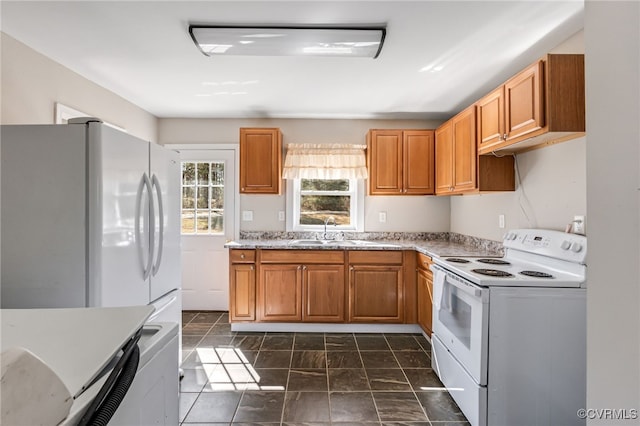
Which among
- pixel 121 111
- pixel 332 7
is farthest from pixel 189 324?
pixel 332 7

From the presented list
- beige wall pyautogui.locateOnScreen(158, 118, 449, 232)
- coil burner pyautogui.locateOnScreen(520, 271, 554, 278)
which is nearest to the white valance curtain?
beige wall pyautogui.locateOnScreen(158, 118, 449, 232)

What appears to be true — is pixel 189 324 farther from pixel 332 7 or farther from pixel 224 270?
pixel 332 7

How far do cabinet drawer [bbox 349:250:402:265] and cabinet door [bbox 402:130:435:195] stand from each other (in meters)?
0.82

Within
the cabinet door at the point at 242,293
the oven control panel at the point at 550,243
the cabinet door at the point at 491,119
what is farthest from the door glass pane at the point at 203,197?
the oven control panel at the point at 550,243

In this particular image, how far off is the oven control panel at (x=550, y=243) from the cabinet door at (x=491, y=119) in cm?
71

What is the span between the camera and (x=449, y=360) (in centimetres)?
200

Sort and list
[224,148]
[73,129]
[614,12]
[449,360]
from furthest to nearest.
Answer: [224,148]
[449,360]
[73,129]
[614,12]

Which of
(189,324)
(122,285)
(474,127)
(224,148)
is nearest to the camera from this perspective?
(122,285)

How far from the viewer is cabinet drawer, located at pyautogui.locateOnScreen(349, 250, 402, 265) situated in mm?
2979

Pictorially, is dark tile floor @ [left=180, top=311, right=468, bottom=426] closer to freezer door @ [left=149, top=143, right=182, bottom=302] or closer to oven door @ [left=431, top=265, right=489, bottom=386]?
oven door @ [left=431, top=265, right=489, bottom=386]

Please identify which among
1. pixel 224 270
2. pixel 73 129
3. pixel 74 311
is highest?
pixel 73 129

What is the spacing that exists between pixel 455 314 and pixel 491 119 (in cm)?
148

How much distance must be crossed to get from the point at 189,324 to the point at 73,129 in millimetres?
2496

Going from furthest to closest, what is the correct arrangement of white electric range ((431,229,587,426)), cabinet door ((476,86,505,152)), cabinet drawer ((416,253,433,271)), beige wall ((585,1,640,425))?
1. cabinet drawer ((416,253,433,271))
2. cabinet door ((476,86,505,152))
3. white electric range ((431,229,587,426))
4. beige wall ((585,1,640,425))
